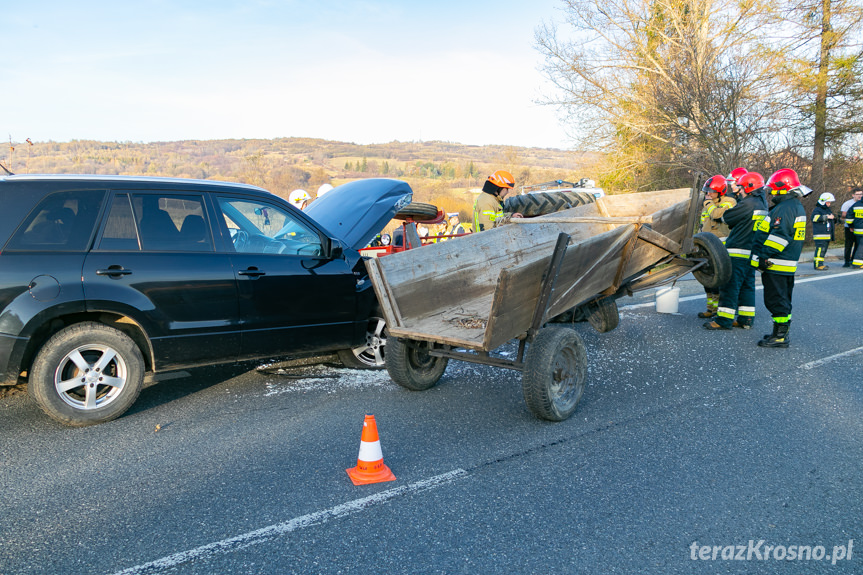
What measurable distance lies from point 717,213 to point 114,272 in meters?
8.13

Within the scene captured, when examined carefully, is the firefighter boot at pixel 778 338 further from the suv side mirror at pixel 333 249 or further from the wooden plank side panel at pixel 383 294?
the suv side mirror at pixel 333 249

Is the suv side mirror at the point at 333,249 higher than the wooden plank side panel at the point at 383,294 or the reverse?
higher

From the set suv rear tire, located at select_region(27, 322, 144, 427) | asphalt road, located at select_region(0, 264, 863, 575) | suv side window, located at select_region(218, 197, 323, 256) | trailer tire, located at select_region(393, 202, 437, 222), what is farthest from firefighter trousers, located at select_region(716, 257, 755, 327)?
suv rear tire, located at select_region(27, 322, 144, 427)

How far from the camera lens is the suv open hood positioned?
613 cm

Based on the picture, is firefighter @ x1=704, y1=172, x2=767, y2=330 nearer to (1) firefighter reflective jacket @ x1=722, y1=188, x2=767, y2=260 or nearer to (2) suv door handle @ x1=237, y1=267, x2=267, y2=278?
(1) firefighter reflective jacket @ x1=722, y1=188, x2=767, y2=260

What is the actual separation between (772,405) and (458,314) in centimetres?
276

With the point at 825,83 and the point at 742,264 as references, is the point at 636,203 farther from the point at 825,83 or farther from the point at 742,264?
the point at 825,83

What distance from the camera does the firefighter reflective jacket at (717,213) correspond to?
354 inches

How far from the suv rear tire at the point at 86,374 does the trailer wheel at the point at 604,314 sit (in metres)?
4.41

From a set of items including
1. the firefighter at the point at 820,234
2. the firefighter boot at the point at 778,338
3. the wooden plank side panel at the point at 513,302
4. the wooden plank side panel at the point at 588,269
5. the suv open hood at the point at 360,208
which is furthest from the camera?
the firefighter at the point at 820,234

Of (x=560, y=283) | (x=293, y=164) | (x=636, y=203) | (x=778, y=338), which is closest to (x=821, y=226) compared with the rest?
(x=636, y=203)

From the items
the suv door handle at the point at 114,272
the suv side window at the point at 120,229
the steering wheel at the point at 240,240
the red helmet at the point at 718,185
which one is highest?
the red helmet at the point at 718,185

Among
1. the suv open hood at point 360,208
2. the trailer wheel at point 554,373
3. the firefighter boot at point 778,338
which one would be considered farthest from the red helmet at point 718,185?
the trailer wheel at point 554,373

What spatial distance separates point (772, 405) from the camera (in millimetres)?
5055
